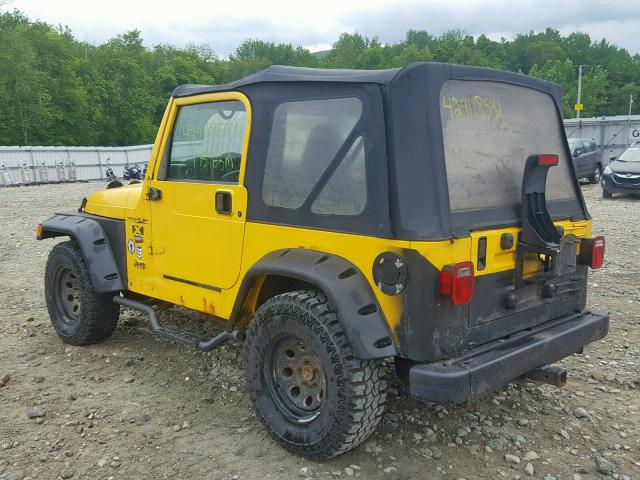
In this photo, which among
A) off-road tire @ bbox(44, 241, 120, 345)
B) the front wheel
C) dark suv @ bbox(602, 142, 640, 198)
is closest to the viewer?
off-road tire @ bbox(44, 241, 120, 345)

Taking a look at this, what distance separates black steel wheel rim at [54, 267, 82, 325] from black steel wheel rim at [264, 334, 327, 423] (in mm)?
2375

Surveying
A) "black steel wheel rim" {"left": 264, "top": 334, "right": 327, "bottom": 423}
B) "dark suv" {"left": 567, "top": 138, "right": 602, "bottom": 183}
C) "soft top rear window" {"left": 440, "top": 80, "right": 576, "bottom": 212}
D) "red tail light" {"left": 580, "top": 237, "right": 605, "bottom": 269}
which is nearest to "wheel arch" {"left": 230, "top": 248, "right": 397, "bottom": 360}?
"black steel wheel rim" {"left": 264, "top": 334, "right": 327, "bottom": 423}

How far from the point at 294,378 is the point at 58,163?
89.5 feet

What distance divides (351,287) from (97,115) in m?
63.8

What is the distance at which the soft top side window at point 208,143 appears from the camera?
3.74 m

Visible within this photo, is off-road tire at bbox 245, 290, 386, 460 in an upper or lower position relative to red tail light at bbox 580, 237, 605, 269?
lower

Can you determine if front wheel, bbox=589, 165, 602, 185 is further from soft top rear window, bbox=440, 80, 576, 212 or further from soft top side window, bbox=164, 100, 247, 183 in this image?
soft top side window, bbox=164, 100, 247, 183

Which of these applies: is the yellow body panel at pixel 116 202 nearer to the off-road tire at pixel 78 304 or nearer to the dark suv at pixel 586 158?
the off-road tire at pixel 78 304

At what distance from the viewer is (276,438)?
334 centimetres

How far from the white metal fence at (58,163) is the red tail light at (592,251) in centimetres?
2552

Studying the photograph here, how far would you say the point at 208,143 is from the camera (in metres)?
3.98

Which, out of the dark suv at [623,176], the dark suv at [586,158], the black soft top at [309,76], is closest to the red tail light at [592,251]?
the black soft top at [309,76]

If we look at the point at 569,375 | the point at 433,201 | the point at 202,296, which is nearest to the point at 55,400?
the point at 202,296

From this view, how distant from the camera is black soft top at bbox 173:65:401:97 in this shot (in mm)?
3006
